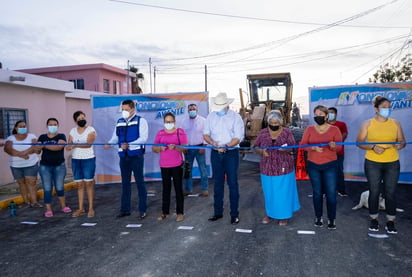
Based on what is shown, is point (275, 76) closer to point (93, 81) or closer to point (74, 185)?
point (74, 185)

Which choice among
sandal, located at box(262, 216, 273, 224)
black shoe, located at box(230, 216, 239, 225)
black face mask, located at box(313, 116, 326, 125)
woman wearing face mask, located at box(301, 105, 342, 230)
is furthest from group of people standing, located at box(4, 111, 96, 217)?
black face mask, located at box(313, 116, 326, 125)

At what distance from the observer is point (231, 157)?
538 centimetres

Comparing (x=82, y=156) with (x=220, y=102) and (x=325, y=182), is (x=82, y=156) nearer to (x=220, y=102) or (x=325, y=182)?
(x=220, y=102)

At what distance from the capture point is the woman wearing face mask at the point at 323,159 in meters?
4.84

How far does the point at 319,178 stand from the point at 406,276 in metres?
1.77

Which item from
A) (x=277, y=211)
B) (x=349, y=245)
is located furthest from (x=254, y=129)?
(x=349, y=245)

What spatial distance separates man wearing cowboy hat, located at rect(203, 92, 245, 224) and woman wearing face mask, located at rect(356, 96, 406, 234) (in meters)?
1.82

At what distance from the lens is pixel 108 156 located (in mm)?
9297

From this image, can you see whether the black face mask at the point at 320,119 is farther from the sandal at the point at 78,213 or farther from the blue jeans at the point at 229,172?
the sandal at the point at 78,213

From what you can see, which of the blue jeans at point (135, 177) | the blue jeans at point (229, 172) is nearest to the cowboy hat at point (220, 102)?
the blue jeans at point (229, 172)

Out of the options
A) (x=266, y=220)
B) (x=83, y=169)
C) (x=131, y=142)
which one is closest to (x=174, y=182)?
→ (x=131, y=142)

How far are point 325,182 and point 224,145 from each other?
5.25 ft

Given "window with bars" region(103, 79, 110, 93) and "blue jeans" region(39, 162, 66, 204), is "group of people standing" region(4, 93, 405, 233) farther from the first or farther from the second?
"window with bars" region(103, 79, 110, 93)

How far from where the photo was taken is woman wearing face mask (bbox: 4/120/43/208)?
21.5 ft
